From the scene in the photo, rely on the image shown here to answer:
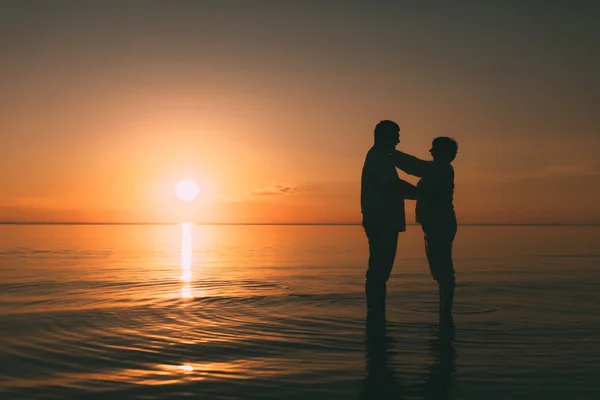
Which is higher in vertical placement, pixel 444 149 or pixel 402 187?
pixel 444 149

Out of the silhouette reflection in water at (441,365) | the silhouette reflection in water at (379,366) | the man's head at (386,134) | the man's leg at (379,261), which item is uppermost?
the man's head at (386,134)

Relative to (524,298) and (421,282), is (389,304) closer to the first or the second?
(524,298)

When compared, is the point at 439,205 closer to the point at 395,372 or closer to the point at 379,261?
the point at 379,261

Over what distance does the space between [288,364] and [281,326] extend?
2285 mm

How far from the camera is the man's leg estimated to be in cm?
872

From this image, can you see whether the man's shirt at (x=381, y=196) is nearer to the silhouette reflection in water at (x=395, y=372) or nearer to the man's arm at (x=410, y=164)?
the man's arm at (x=410, y=164)

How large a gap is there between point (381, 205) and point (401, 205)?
0.32 m

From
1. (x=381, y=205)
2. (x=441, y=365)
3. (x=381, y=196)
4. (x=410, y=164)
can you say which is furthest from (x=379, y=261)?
(x=441, y=365)

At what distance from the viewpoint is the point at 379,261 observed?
8.84m

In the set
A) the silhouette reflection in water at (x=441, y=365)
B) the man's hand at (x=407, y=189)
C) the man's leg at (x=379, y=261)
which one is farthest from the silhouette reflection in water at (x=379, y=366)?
the man's hand at (x=407, y=189)

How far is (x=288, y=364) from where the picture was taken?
5.97 metres

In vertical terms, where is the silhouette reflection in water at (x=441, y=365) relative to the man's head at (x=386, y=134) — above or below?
below

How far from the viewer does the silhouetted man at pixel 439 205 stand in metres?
8.47

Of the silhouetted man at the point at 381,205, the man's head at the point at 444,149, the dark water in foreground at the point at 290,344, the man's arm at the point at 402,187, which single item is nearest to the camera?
the dark water in foreground at the point at 290,344
